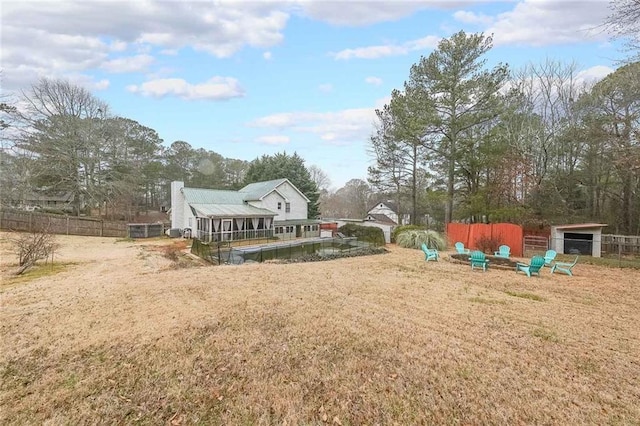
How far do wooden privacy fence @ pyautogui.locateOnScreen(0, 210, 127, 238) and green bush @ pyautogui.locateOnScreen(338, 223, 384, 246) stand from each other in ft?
57.3

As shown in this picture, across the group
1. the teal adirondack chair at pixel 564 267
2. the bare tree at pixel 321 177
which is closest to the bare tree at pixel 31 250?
the teal adirondack chair at pixel 564 267

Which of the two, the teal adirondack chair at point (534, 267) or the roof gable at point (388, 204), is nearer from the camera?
the teal adirondack chair at point (534, 267)

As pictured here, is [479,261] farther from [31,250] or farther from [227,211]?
[227,211]

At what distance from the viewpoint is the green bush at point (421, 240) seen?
17.4m

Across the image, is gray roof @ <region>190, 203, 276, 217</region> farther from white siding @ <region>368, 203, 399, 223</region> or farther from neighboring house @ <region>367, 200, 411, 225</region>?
white siding @ <region>368, 203, 399, 223</region>

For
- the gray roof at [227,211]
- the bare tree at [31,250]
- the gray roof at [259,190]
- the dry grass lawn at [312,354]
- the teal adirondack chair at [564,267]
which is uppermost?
the gray roof at [259,190]

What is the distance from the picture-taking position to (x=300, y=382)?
368 cm

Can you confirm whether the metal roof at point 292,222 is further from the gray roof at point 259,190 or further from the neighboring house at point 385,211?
the neighboring house at point 385,211

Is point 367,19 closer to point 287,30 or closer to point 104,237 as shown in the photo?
point 287,30

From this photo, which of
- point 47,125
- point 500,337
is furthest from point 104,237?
point 500,337

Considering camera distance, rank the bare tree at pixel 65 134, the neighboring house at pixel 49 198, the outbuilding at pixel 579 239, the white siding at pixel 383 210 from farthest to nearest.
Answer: the white siding at pixel 383 210 < the neighboring house at pixel 49 198 < the bare tree at pixel 65 134 < the outbuilding at pixel 579 239

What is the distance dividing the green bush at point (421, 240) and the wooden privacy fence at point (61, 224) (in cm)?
2069

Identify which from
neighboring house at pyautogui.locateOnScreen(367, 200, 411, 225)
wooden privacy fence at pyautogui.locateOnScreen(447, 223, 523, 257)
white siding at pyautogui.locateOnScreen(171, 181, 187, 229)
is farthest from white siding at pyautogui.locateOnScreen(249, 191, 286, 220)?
neighboring house at pyautogui.locateOnScreen(367, 200, 411, 225)

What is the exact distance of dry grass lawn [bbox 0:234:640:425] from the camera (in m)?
3.20
